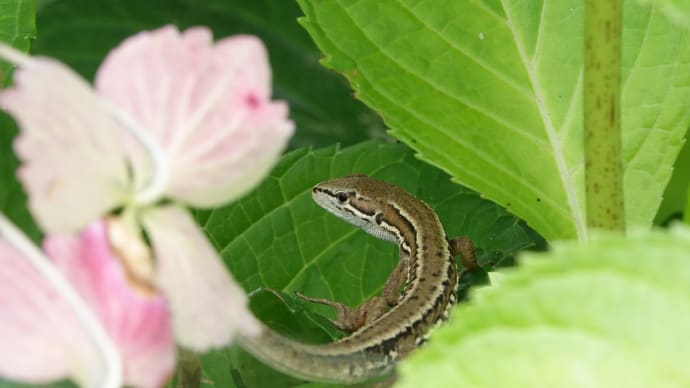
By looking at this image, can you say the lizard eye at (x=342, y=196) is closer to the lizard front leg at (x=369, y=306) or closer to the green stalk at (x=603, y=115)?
the lizard front leg at (x=369, y=306)

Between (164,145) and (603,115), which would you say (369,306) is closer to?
(603,115)

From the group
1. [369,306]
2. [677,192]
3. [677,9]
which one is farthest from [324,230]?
[677,9]

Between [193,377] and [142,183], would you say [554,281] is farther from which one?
[193,377]

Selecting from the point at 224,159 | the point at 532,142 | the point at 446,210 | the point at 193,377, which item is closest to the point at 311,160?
the point at 446,210

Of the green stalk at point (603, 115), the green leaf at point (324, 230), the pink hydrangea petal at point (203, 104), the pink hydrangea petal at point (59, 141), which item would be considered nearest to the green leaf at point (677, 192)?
the green leaf at point (324, 230)

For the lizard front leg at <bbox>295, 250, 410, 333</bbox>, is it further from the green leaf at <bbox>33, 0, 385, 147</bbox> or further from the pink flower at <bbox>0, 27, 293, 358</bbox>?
the pink flower at <bbox>0, 27, 293, 358</bbox>
